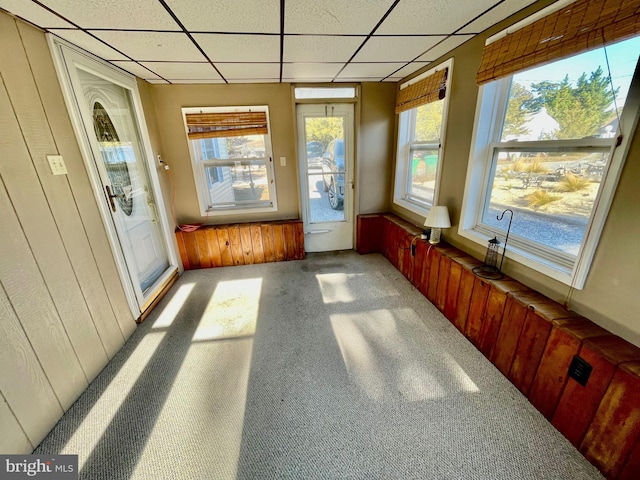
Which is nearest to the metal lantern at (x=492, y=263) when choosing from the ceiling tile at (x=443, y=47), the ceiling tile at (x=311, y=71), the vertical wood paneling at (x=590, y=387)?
the vertical wood paneling at (x=590, y=387)

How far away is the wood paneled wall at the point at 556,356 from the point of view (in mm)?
1050

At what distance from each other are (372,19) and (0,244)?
2.29 metres

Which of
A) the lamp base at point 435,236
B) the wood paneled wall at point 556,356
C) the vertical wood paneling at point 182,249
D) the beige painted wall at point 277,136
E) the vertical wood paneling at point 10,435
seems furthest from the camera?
the vertical wood paneling at point 182,249

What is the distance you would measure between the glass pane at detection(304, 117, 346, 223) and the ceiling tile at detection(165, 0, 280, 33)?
65.5 inches

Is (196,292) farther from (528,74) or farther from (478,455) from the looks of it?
(528,74)

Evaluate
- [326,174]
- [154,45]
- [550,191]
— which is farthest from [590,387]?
[154,45]

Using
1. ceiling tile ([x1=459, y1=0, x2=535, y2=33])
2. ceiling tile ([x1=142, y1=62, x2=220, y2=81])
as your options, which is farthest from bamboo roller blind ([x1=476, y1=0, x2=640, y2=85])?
ceiling tile ([x1=142, y1=62, x2=220, y2=81])

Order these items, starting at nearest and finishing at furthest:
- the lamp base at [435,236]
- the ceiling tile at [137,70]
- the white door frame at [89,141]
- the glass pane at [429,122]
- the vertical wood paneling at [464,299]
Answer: the white door frame at [89,141] → the vertical wood paneling at [464,299] → the ceiling tile at [137,70] → the lamp base at [435,236] → the glass pane at [429,122]

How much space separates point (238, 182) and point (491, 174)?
9.19ft

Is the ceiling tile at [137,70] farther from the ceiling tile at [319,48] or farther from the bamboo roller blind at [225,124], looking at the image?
the ceiling tile at [319,48]

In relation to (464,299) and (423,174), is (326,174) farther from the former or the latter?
(464,299)

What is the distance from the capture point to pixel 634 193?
3.55ft

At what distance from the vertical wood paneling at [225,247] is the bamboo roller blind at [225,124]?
1183 mm

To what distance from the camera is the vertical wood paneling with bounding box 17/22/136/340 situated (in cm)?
150
